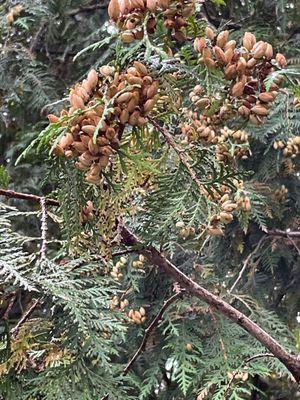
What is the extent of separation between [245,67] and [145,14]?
9cm

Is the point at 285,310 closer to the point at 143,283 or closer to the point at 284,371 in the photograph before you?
the point at 143,283

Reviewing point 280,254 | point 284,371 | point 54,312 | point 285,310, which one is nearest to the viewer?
point 54,312

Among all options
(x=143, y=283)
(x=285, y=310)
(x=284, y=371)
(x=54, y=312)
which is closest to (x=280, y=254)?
(x=285, y=310)

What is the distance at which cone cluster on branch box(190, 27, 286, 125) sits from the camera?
1.49ft

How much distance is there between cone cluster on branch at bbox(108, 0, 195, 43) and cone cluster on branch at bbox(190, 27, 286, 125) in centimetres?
3

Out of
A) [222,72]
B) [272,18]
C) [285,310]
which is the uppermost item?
[222,72]

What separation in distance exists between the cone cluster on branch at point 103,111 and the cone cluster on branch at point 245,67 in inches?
2.3

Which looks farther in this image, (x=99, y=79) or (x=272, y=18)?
(x=272, y=18)

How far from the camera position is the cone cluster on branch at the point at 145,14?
0.45 m

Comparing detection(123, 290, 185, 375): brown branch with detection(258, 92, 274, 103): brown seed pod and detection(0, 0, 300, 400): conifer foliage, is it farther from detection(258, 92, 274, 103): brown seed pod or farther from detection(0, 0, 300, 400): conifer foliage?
detection(258, 92, 274, 103): brown seed pod

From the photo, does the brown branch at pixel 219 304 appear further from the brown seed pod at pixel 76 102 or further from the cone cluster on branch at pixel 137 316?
the cone cluster on branch at pixel 137 316

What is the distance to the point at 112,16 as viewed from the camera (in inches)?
18.2

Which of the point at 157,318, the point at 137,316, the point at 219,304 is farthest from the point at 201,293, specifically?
the point at 137,316

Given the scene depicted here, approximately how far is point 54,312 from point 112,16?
0.36 metres
